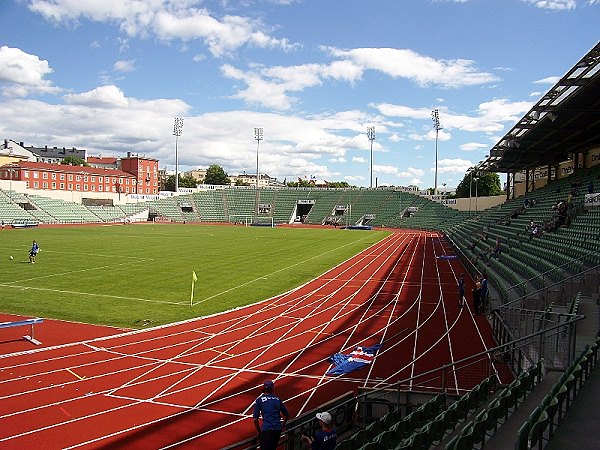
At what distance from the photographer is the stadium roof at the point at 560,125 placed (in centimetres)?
2255

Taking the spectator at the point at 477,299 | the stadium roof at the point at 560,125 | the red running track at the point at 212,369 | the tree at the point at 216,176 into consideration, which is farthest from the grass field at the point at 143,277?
the tree at the point at 216,176

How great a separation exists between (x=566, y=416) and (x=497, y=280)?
14454 millimetres

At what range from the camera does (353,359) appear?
44.0ft

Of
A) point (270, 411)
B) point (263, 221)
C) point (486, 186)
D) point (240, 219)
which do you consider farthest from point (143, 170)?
point (270, 411)

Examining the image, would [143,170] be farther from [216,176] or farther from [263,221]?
[216,176]

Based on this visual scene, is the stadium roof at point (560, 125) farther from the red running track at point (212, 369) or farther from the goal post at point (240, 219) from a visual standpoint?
the goal post at point (240, 219)

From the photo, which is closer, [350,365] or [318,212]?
[350,365]

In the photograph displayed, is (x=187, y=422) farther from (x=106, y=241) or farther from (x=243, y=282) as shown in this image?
(x=106, y=241)

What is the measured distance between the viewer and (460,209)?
84.8 meters

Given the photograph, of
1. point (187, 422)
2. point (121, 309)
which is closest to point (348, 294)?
point (121, 309)

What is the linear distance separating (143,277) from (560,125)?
26.2 metres

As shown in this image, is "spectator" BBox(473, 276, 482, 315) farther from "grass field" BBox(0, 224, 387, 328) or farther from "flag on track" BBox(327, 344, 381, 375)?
"grass field" BBox(0, 224, 387, 328)

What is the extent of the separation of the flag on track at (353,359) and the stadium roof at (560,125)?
50.0ft

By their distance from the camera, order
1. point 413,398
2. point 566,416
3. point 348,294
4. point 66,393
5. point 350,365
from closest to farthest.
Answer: point 566,416, point 413,398, point 66,393, point 350,365, point 348,294
